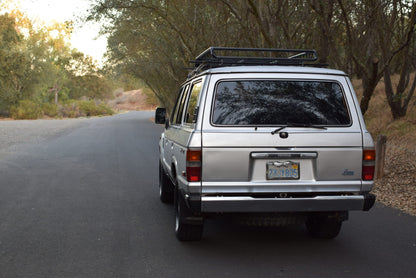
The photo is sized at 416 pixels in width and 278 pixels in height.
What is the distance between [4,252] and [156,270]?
70.1 inches

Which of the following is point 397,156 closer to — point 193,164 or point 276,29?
point 276,29

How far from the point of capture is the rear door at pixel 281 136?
4543mm

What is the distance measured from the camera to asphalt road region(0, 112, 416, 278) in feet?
14.7

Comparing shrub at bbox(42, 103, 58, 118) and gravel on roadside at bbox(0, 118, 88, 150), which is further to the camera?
shrub at bbox(42, 103, 58, 118)

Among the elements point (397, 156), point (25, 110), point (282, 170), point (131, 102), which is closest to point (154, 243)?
point (282, 170)

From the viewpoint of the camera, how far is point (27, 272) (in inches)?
174

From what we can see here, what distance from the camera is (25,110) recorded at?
171ft

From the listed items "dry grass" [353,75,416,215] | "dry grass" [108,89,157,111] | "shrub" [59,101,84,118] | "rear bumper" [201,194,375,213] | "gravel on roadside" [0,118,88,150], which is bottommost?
"dry grass" [108,89,157,111]

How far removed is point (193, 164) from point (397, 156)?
31.8 feet

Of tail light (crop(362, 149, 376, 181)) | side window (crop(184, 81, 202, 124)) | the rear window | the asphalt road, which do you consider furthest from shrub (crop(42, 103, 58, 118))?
tail light (crop(362, 149, 376, 181))

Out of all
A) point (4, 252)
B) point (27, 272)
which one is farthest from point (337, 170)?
point (4, 252)

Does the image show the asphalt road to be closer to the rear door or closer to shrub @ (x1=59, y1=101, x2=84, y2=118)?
the rear door

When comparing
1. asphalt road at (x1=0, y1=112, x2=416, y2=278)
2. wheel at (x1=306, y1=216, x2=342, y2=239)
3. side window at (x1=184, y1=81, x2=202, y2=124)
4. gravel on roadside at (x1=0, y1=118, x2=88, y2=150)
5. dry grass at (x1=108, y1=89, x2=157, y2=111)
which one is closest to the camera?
asphalt road at (x1=0, y1=112, x2=416, y2=278)

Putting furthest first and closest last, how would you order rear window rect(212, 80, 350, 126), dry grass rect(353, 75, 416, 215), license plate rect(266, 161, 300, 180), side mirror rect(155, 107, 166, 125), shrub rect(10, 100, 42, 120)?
1. shrub rect(10, 100, 42, 120)
2. dry grass rect(353, 75, 416, 215)
3. side mirror rect(155, 107, 166, 125)
4. rear window rect(212, 80, 350, 126)
5. license plate rect(266, 161, 300, 180)
